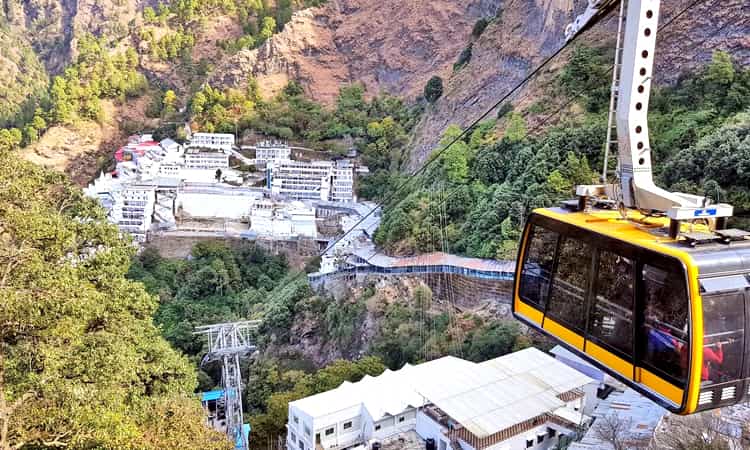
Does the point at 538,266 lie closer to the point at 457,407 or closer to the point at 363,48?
the point at 457,407

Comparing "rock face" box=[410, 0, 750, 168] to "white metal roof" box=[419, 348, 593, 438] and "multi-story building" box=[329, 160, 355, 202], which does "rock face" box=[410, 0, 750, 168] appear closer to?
"multi-story building" box=[329, 160, 355, 202]

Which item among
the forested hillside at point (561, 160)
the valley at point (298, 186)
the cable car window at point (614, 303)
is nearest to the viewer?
→ the cable car window at point (614, 303)

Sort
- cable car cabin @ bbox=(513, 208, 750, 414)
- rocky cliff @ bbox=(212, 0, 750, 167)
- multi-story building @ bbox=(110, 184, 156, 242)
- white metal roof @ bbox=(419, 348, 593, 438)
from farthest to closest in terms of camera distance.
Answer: multi-story building @ bbox=(110, 184, 156, 242)
rocky cliff @ bbox=(212, 0, 750, 167)
white metal roof @ bbox=(419, 348, 593, 438)
cable car cabin @ bbox=(513, 208, 750, 414)

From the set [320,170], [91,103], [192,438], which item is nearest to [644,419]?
[192,438]

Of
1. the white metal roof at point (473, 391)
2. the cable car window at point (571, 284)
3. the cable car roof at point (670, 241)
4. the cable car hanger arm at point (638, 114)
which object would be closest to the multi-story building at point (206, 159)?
the white metal roof at point (473, 391)

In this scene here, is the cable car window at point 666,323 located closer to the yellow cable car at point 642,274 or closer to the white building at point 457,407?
the yellow cable car at point 642,274

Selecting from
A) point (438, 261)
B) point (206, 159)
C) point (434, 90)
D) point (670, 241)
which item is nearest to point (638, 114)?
point (670, 241)

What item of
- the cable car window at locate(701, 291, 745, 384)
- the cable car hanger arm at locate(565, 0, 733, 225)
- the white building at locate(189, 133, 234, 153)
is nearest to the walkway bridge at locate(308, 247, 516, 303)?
the cable car hanger arm at locate(565, 0, 733, 225)
